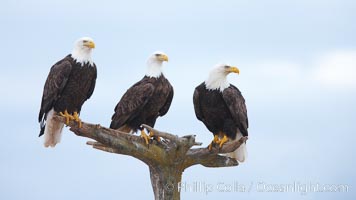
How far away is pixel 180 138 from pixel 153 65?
5.23 feet

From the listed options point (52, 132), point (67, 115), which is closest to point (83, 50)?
point (67, 115)

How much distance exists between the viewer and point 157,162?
11.9m

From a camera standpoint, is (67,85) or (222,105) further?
(222,105)

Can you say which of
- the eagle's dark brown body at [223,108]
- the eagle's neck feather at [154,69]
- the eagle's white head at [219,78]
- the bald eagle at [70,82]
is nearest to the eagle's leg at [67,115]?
the bald eagle at [70,82]

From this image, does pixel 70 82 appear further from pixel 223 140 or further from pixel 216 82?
pixel 223 140

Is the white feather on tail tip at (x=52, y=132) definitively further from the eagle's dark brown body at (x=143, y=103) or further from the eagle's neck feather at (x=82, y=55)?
the eagle's neck feather at (x=82, y=55)

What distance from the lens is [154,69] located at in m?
12.3

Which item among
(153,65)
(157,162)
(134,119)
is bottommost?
(157,162)

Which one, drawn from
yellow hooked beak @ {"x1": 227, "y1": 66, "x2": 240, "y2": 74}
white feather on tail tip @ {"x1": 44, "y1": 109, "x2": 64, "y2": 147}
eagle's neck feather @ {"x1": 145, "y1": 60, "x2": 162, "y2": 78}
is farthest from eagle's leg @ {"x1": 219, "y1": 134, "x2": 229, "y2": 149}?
white feather on tail tip @ {"x1": 44, "y1": 109, "x2": 64, "y2": 147}

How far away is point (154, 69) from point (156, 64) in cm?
10

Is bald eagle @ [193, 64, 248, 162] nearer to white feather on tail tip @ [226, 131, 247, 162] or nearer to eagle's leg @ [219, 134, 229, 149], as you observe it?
eagle's leg @ [219, 134, 229, 149]

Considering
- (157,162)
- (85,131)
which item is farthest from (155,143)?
(85,131)

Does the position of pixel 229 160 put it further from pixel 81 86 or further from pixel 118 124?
pixel 81 86

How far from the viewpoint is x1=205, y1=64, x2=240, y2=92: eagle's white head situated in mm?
11836
